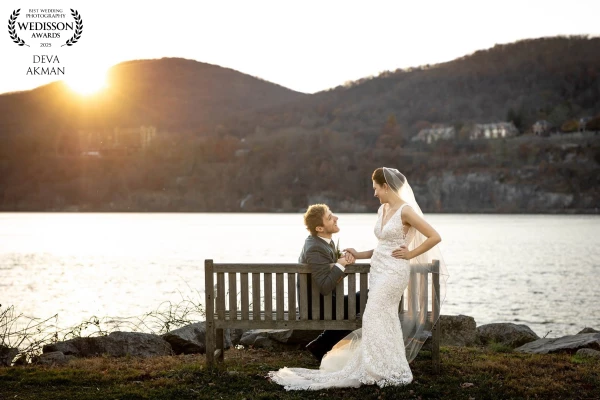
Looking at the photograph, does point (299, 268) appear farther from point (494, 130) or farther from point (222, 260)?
point (494, 130)

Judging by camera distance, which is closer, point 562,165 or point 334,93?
point 562,165

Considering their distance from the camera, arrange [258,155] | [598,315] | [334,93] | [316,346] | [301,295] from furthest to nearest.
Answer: [334,93] → [258,155] → [598,315] → [316,346] → [301,295]

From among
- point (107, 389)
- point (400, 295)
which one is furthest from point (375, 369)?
point (107, 389)

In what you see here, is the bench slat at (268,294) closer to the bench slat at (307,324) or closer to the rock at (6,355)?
the bench slat at (307,324)

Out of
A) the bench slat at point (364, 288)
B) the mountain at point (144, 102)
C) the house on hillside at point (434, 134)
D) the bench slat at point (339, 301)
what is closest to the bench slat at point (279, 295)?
the bench slat at point (339, 301)

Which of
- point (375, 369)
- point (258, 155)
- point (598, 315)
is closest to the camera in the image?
point (375, 369)

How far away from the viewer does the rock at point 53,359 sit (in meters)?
7.96

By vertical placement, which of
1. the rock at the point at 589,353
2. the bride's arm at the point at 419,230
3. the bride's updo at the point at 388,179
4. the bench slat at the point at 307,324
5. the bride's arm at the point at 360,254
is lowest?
the rock at the point at 589,353

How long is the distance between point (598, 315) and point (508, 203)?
405 feet

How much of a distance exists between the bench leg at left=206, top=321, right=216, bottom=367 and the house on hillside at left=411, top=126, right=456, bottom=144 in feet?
490

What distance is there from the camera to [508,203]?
14162cm

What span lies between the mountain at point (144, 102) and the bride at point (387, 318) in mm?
108446

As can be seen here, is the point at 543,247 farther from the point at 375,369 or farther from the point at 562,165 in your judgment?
the point at 562,165

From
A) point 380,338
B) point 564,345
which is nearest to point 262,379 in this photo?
point 380,338
